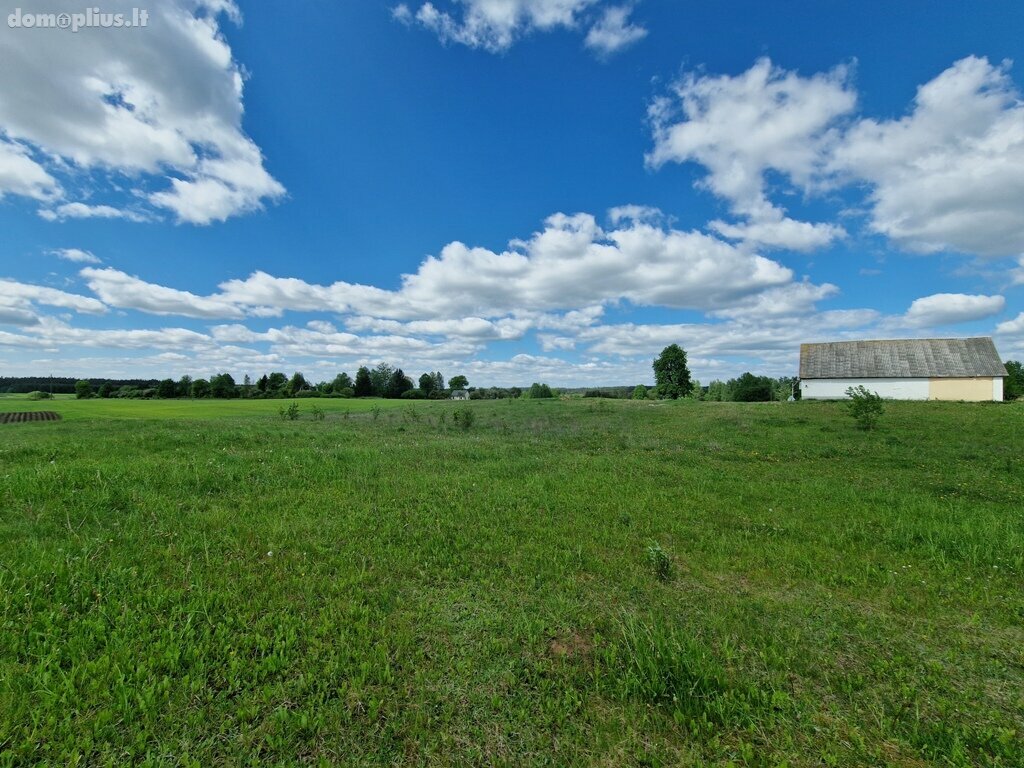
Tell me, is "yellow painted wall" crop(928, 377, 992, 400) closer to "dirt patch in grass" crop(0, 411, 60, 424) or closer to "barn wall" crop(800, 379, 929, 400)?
"barn wall" crop(800, 379, 929, 400)

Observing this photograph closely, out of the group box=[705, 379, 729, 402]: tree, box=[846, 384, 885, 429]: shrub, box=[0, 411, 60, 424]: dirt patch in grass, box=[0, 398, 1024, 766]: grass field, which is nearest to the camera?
box=[0, 398, 1024, 766]: grass field

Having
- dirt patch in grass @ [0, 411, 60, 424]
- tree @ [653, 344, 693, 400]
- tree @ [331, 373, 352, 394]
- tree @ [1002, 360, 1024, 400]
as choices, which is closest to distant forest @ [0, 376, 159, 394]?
tree @ [331, 373, 352, 394]

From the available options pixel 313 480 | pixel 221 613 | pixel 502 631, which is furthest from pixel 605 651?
pixel 313 480

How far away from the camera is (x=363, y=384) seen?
110312 millimetres

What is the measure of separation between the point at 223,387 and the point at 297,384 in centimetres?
1608

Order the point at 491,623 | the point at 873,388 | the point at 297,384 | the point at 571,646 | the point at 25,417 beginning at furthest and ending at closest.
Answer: the point at 297,384 → the point at 873,388 → the point at 25,417 → the point at 491,623 → the point at 571,646

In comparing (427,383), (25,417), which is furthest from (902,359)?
(427,383)

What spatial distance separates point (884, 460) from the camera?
15828 mm

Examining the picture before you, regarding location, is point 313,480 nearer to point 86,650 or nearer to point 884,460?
point 86,650

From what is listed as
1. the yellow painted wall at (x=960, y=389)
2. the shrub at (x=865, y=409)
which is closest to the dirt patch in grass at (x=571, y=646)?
the shrub at (x=865, y=409)

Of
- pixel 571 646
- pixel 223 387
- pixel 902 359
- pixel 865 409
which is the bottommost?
pixel 571 646

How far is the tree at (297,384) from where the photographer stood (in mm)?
104231

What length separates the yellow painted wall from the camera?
145 ft

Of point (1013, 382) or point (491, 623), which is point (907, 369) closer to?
point (1013, 382)
